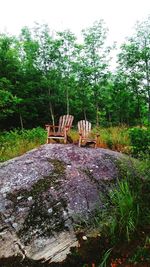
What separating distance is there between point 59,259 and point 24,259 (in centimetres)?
52

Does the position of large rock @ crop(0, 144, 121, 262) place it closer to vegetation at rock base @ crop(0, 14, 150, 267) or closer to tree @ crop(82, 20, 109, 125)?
vegetation at rock base @ crop(0, 14, 150, 267)

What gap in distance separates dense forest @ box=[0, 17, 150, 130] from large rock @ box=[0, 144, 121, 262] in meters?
9.00

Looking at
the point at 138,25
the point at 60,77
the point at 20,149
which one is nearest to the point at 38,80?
the point at 60,77

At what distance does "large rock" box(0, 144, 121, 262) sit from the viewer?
16.4 feet

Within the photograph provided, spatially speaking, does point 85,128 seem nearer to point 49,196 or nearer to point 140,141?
point 140,141

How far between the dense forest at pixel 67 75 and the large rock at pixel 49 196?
9.00m

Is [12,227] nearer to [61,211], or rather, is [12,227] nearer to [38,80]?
[61,211]

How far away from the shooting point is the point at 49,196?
5840mm

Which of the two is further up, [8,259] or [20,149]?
[20,149]

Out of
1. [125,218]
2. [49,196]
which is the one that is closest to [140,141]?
[49,196]

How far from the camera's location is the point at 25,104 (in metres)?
19.7

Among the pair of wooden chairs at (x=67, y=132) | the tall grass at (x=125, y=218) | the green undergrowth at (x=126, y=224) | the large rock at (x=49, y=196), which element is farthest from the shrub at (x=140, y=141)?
the tall grass at (x=125, y=218)

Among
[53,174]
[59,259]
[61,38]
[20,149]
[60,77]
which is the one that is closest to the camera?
[59,259]

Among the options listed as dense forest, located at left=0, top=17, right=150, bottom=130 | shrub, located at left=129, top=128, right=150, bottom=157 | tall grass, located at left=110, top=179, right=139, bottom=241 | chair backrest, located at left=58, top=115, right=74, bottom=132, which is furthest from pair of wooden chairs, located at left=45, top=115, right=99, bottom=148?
dense forest, located at left=0, top=17, right=150, bottom=130
